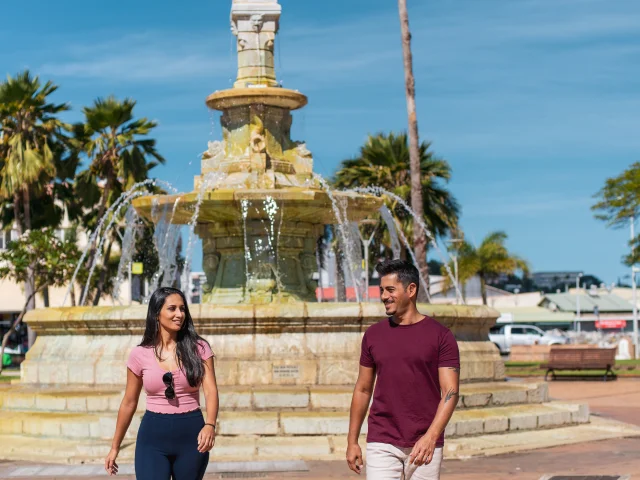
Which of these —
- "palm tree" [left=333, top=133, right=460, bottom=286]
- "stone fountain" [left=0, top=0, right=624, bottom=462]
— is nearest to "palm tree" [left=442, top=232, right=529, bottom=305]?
"palm tree" [left=333, top=133, right=460, bottom=286]

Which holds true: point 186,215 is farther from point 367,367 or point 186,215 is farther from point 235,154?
point 367,367

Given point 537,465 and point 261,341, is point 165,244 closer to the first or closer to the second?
point 261,341

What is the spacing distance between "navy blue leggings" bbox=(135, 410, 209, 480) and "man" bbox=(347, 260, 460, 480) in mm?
772

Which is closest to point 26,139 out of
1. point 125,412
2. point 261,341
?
point 261,341

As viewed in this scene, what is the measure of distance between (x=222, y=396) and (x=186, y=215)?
17.7 ft

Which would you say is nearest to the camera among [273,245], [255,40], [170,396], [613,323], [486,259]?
[170,396]

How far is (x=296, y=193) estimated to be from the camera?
15352mm

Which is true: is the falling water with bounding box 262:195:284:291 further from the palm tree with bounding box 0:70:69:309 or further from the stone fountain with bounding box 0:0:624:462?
the palm tree with bounding box 0:70:69:309

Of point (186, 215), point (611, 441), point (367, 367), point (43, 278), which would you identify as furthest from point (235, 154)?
point (43, 278)

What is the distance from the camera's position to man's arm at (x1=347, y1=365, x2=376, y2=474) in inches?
215

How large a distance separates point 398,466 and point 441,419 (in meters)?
0.31

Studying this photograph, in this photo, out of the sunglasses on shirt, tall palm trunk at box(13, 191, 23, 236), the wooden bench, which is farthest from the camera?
tall palm trunk at box(13, 191, 23, 236)

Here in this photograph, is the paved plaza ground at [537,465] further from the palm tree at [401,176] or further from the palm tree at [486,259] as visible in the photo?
the palm tree at [486,259]

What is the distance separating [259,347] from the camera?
12.2m
